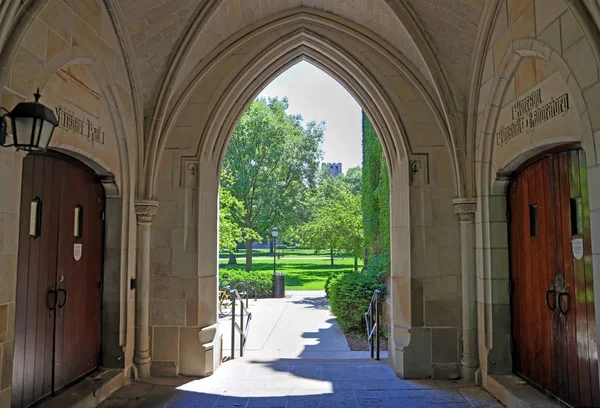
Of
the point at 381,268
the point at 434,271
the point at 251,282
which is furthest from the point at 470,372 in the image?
the point at 251,282

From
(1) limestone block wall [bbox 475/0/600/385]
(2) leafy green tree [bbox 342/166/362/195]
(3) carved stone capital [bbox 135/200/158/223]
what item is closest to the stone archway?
(1) limestone block wall [bbox 475/0/600/385]

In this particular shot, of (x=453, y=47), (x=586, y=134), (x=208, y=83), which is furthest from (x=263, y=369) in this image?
(x=453, y=47)

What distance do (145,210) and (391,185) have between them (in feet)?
9.99

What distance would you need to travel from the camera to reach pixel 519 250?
13.2 ft

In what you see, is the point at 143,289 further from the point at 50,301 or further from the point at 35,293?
the point at 35,293

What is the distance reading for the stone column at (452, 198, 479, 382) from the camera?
14.7ft

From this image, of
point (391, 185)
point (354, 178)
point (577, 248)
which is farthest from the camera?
point (354, 178)

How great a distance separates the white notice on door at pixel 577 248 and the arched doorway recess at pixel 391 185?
163 cm

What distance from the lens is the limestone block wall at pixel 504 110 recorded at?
2654 mm

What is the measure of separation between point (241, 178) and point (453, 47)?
15.0 meters

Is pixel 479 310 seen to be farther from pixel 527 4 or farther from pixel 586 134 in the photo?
pixel 527 4

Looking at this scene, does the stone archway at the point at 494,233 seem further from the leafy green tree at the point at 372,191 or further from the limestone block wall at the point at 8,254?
the leafy green tree at the point at 372,191

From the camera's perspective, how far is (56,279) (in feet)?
11.8

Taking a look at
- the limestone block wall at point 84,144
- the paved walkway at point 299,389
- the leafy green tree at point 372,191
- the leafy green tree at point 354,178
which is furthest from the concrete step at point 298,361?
→ the leafy green tree at point 354,178
